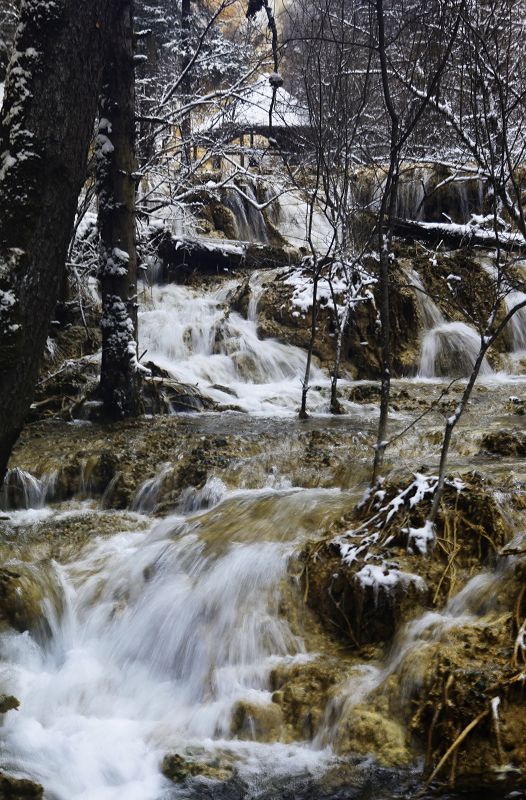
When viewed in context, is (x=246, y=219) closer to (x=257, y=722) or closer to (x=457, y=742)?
(x=257, y=722)

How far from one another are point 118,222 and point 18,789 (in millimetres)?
6498

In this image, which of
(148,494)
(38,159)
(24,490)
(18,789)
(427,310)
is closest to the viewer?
(38,159)

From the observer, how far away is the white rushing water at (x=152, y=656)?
3.44m

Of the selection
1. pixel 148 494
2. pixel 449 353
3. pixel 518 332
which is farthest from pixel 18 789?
pixel 518 332

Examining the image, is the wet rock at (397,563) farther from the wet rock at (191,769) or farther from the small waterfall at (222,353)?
the small waterfall at (222,353)

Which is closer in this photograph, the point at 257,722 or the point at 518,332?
the point at 257,722

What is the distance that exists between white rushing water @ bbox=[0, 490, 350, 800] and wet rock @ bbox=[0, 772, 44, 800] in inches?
3.5

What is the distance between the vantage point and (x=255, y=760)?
3311 millimetres

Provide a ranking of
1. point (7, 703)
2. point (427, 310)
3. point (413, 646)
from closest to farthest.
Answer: point (413, 646) → point (7, 703) → point (427, 310)

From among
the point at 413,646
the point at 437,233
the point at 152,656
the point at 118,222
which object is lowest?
the point at 152,656

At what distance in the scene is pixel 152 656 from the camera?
432cm

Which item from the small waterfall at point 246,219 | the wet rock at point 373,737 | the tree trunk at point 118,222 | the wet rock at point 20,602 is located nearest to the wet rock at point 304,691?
the wet rock at point 373,737

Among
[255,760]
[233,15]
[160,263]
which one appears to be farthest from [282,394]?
[233,15]

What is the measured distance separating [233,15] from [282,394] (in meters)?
26.1
